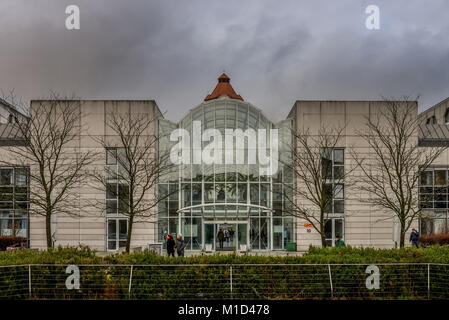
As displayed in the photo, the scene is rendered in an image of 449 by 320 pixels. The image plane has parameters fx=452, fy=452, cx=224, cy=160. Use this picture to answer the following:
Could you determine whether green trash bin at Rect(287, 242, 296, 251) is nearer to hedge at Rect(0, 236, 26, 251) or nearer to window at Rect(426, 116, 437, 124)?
hedge at Rect(0, 236, 26, 251)

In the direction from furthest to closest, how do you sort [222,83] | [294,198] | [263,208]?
[222,83] < [294,198] < [263,208]

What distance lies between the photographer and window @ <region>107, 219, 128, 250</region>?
29719 mm

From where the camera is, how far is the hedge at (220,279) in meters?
11.7

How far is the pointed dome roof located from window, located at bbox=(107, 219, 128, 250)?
4990cm

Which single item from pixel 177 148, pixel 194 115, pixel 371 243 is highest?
pixel 194 115

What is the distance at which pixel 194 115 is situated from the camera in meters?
30.6

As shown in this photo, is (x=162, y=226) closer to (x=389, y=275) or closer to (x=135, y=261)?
(x=135, y=261)

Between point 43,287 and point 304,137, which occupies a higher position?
point 304,137

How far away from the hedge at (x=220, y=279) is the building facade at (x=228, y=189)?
1678 centimetres

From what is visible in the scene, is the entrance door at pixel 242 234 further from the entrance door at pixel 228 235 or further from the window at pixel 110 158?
the window at pixel 110 158

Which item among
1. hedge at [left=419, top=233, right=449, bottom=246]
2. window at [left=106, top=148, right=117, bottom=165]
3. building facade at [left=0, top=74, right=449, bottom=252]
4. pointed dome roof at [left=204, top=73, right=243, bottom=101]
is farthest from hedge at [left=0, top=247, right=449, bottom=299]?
pointed dome roof at [left=204, top=73, right=243, bottom=101]

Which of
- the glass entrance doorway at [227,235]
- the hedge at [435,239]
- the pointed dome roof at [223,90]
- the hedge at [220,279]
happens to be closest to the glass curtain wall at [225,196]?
the glass entrance doorway at [227,235]
